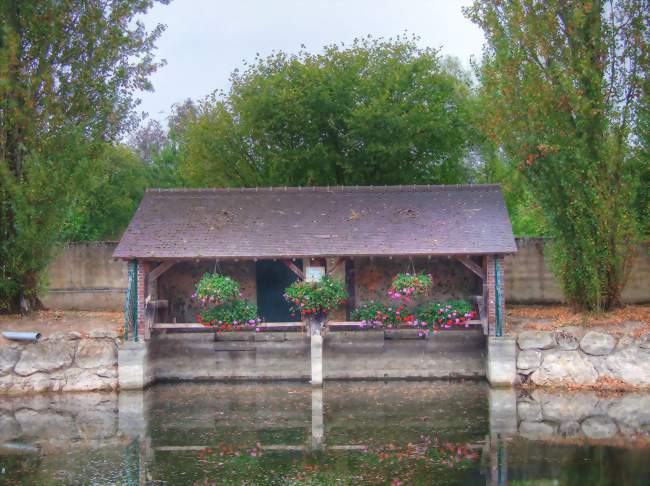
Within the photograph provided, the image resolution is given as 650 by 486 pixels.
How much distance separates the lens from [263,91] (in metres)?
25.6

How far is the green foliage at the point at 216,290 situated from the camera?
16.5 m

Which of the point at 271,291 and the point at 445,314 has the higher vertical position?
the point at 271,291

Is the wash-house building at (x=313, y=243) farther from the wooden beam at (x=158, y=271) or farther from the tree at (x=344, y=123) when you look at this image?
the tree at (x=344, y=123)

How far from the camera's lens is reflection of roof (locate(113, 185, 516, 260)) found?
54.8 ft

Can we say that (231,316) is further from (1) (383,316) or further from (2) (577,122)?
(2) (577,122)

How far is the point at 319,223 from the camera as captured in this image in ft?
58.3

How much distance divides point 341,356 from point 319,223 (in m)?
2.98

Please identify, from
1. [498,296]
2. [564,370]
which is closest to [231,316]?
[498,296]

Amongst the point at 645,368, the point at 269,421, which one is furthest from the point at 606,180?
the point at 269,421

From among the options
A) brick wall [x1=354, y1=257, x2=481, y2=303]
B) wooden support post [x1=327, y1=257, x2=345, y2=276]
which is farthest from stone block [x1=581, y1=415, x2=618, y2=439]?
wooden support post [x1=327, y1=257, x2=345, y2=276]

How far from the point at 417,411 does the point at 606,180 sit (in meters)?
6.93

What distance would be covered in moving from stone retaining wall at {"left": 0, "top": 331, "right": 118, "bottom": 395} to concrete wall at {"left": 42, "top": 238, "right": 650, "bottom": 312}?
242 centimetres

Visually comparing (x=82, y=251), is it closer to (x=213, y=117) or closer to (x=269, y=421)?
(x=213, y=117)

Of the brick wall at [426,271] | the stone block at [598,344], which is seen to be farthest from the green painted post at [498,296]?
the brick wall at [426,271]
